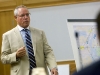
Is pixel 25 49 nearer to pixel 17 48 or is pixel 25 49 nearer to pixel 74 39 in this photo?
pixel 17 48

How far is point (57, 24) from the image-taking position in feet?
13.6

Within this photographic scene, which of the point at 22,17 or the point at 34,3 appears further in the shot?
the point at 34,3

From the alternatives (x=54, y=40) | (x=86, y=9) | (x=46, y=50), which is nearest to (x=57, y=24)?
(x=54, y=40)

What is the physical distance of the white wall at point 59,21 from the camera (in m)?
4.11

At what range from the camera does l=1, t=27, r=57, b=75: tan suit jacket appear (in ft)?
9.18

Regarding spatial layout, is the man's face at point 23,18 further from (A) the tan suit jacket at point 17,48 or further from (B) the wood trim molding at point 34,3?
(B) the wood trim molding at point 34,3

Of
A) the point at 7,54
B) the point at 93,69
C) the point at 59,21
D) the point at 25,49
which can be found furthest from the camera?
the point at 59,21

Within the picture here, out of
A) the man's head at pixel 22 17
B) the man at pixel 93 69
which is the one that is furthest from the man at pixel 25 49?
the man at pixel 93 69

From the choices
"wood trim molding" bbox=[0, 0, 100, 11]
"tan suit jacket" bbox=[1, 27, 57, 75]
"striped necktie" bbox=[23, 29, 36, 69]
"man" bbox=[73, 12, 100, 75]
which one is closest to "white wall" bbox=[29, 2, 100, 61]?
"wood trim molding" bbox=[0, 0, 100, 11]

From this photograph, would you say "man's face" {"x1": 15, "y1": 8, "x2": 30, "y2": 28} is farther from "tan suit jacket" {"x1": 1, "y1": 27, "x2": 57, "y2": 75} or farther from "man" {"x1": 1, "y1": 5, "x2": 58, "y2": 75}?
"tan suit jacket" {"x1": 1, "y1": 27, "x2": 57, "y2": 75}

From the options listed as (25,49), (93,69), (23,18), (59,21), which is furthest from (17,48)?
(93,69)

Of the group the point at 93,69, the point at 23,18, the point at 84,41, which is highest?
the point at 93,69

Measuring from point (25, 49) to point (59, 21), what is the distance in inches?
59.9

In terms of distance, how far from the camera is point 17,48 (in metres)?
2.84
